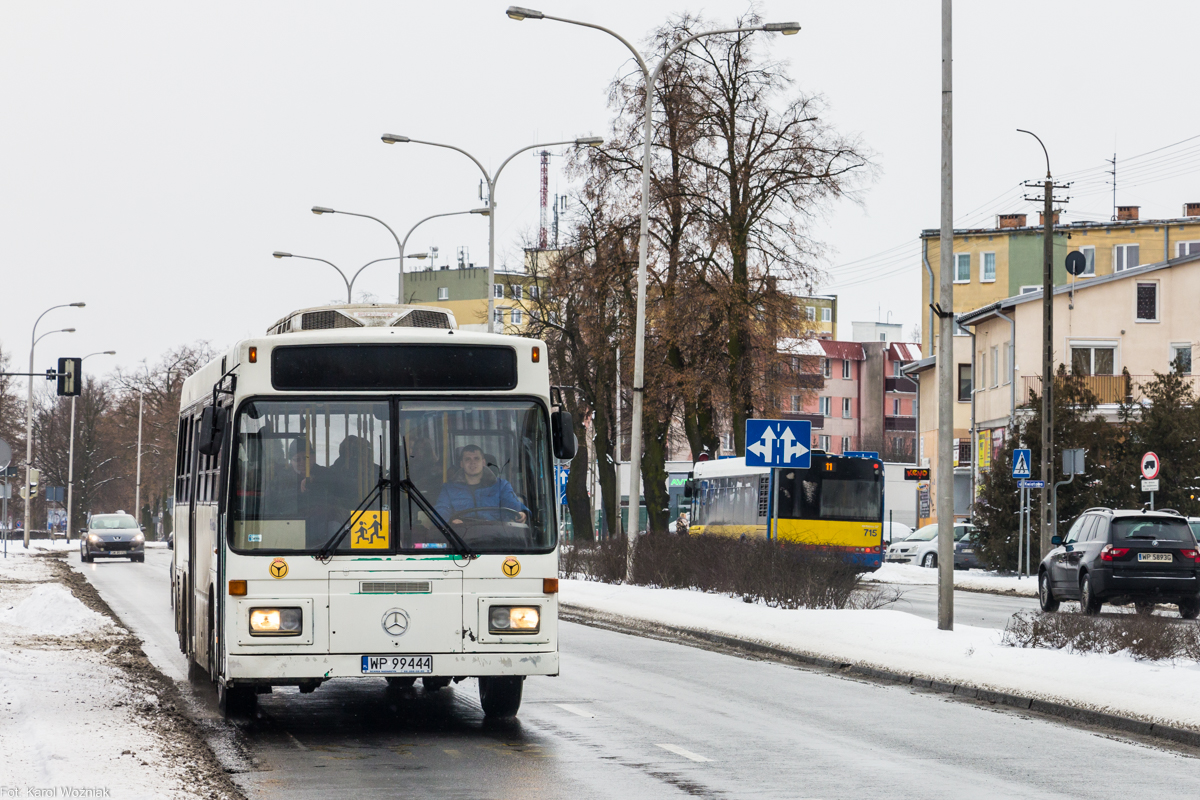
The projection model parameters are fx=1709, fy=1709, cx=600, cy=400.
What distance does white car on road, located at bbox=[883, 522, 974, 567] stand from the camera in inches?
2018

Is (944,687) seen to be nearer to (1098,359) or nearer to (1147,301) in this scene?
(1098,359)

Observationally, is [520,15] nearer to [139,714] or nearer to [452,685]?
[452,685]

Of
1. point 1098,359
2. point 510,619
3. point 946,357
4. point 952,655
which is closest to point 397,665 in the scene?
point 510,619

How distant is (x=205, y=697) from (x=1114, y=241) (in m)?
73.7

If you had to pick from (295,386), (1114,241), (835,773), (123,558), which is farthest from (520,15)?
(1114,241)

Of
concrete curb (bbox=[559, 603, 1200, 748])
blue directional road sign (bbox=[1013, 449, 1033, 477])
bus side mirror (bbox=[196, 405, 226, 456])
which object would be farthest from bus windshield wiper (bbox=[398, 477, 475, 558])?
blue directional road sign (bbox=[1013, 449, 1033, 477])

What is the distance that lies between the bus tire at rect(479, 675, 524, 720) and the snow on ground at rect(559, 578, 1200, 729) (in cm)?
464

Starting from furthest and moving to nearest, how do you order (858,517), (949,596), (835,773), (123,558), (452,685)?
1. (123,558)
2. (858,517)
3. (949,596)
4. (452,685)
5. (835,773)

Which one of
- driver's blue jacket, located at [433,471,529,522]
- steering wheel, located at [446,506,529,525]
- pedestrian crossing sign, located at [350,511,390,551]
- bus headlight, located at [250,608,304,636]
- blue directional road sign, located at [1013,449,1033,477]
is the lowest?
bus headlight, located at [250,608,304,636]

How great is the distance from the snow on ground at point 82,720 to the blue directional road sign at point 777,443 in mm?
9436

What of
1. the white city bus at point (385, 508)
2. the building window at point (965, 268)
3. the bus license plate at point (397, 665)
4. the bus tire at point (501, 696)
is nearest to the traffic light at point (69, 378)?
the bus tire at point (501, 696)

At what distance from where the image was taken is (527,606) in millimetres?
11992

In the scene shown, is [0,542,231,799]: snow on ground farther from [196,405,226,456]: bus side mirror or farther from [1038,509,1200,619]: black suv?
[1038,509,1200,619]: black suv

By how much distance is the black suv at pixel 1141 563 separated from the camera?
26.1 meters
